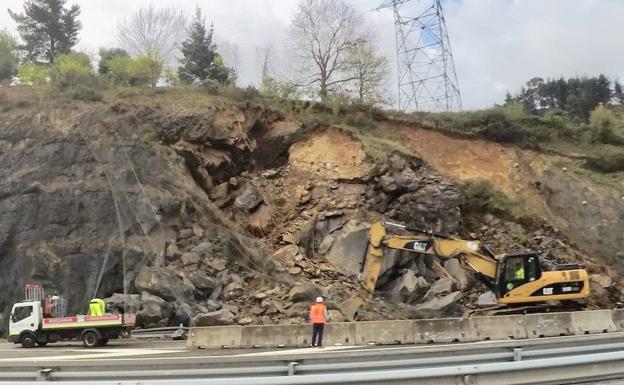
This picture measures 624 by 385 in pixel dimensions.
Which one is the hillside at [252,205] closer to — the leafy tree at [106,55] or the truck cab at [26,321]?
the truck cab at [26,321]

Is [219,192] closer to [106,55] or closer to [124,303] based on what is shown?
[124,303]

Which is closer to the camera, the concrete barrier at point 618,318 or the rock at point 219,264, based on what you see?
the concrete barrier at point 618,318

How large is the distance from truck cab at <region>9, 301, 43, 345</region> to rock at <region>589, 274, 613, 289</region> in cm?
2259

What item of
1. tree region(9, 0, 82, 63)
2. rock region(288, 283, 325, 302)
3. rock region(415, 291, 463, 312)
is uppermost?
tree region(9, 0, 82, 63)

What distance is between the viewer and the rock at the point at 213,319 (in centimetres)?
2105

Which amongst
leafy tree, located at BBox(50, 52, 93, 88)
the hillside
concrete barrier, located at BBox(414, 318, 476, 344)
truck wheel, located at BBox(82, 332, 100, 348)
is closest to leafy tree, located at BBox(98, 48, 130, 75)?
leafy tree, located at BBox(50, 52, 93, 88)

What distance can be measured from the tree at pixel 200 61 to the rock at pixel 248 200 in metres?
20.2

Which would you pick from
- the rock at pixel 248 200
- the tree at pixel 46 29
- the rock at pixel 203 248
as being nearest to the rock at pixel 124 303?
the rock at pixel 203 248

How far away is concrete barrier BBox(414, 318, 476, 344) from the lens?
16688 millimetres

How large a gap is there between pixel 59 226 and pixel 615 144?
103 feet

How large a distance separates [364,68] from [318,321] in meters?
31.8

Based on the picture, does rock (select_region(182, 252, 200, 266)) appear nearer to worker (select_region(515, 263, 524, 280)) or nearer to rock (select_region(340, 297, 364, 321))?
rock (select_region(340, 297, 364, 321))

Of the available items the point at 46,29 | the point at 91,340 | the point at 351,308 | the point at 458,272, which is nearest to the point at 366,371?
the point at 351,308

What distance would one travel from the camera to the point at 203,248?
2569 centimetres
